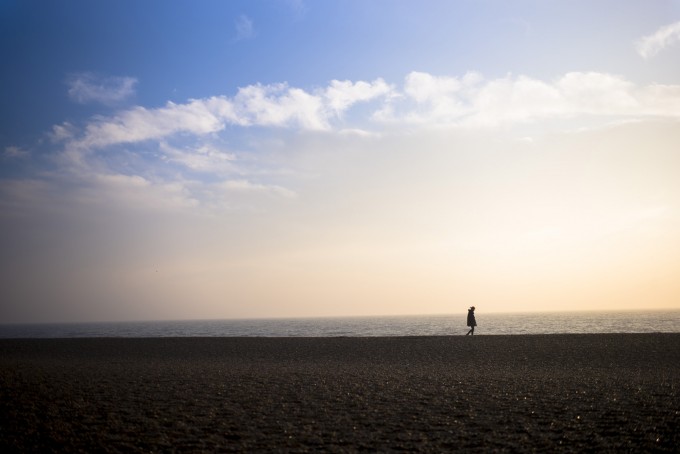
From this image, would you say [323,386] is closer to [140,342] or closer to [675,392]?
[675,392]

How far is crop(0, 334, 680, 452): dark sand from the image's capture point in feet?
29.0

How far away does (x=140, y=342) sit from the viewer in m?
33.2

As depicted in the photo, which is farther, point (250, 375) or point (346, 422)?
point (250, 375)

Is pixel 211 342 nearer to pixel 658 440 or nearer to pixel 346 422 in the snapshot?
pixel 346 422

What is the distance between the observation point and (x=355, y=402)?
12.0m

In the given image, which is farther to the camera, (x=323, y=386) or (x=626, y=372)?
(x=626, y=372)

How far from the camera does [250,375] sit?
1691 cm

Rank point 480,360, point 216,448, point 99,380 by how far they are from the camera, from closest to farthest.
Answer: point 216,448, point 99,380, point 480,360

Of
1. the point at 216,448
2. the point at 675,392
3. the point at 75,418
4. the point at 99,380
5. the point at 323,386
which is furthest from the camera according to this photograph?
the point at 99,380

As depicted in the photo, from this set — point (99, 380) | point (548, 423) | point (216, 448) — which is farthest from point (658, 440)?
point (99, 380)

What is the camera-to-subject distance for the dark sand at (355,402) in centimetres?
883

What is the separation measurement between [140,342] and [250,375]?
20.1m

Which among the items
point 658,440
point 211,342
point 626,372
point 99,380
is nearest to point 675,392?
point 626,372

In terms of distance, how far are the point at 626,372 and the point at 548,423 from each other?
28.6 ft
